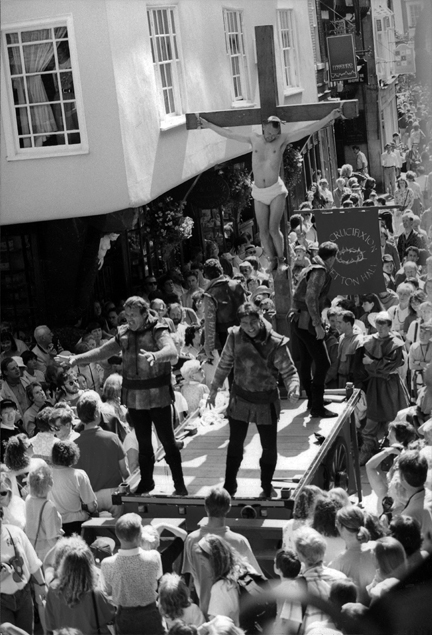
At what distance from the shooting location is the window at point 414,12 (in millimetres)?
865

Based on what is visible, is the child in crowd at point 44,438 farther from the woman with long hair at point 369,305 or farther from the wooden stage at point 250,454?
the woman with long hair at point 369,305

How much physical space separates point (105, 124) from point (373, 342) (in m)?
4.27

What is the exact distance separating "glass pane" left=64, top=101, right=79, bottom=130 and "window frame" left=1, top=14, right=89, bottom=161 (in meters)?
0.07

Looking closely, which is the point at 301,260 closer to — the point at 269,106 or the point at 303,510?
the point at 269,106

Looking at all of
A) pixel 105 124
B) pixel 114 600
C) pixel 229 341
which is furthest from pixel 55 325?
pixel 114 600

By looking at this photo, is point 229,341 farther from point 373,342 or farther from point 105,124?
point 105,124

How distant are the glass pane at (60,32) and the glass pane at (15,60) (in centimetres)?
47

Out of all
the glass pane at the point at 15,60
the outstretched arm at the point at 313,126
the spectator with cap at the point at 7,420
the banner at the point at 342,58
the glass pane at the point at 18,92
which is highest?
the banner at the point at 342,58

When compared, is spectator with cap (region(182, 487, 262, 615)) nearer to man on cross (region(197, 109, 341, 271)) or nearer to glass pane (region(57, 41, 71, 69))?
man on cross (region(197, 109, 341, 271))

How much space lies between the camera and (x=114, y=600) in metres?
5.04

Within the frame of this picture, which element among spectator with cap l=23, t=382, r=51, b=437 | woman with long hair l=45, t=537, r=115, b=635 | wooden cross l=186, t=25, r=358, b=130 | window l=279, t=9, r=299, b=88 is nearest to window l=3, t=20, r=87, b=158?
wooden cross l=186, t=25, r=358, b=130

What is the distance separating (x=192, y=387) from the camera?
29.1ft

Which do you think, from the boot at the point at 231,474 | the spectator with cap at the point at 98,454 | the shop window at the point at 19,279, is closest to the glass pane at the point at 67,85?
the shop window at the point at 19,279

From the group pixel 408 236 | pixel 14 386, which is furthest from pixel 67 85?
pixel 408 236
